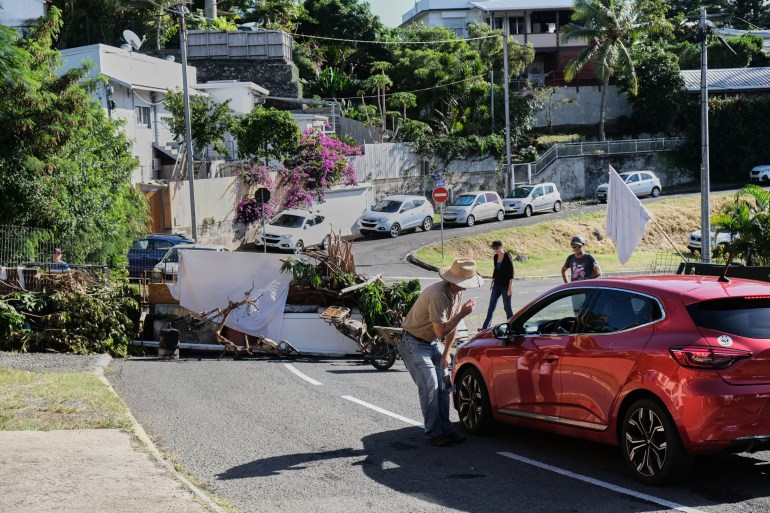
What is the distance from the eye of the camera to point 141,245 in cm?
3112

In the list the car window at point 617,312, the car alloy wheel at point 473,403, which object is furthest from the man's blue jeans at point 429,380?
the car window at point 617,312

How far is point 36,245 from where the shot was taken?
24922mm

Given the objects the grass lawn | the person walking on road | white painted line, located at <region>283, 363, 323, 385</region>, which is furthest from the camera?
the person walking on road

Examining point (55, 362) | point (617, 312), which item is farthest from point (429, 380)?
point (55, 362)

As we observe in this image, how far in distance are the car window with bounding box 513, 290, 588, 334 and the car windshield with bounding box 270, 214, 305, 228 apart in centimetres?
3079

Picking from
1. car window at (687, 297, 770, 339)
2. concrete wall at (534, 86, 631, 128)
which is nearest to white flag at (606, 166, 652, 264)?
car window at (687, 297, 770, 339)

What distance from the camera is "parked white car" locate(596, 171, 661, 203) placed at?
53.0m

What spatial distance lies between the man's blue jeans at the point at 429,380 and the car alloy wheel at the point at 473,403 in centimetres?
40

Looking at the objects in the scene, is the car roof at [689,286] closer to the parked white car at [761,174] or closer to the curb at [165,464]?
the curb at [165,464]

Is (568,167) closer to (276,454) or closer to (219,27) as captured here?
(219,27)

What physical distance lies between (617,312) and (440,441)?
7.43ft

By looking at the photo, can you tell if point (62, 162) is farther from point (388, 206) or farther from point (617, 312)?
point (617, 312)

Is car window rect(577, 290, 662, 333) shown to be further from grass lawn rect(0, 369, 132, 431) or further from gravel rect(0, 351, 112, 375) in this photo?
gravel rect(0, 351, 112, 375)

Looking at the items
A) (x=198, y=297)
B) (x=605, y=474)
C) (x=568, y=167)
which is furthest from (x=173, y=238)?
(x=568, y=167)
